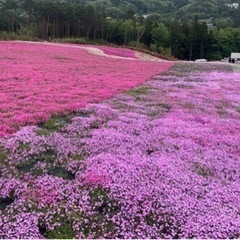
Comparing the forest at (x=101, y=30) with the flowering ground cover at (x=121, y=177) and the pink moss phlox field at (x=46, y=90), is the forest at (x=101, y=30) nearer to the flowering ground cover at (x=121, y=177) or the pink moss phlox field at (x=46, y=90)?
the pink moss phlox field at (x=46, y=90)

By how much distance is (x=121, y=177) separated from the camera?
26.6ft

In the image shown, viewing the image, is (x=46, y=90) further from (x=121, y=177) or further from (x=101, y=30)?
(x=101, y=30)

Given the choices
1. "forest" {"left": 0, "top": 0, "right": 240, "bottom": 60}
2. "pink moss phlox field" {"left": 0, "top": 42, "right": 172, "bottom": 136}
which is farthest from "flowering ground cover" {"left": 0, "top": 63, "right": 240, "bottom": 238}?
"forest" {"left": 0, "top": 0, "right": 240, "bottom": 60}

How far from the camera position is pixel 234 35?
11862cm

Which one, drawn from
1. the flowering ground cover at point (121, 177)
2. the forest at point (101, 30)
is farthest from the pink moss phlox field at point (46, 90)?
the forest at point (101, 30)

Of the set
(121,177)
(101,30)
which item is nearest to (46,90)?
(121,177)

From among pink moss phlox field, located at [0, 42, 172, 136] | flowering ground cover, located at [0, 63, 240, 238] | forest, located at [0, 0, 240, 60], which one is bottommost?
flowering ground cover, located at [0, 63, 240, 238]

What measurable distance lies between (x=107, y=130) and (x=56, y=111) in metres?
3.08

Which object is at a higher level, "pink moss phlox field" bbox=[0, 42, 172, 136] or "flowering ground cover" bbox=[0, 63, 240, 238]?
"pink moss phlox field" bbox=[0, 42, 172, 136]

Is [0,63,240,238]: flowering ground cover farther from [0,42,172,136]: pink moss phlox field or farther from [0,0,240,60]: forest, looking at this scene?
[0,0,240,60]: forest

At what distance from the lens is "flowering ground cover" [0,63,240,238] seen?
653 cm

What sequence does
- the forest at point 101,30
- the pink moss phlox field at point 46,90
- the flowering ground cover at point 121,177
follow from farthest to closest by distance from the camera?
the forest at point 101,30
the pink moss phlox field at point 46,90
the flowering ground cover at point 121,177

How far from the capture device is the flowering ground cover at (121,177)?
6.53 meters

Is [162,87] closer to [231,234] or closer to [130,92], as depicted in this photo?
[130,92]
